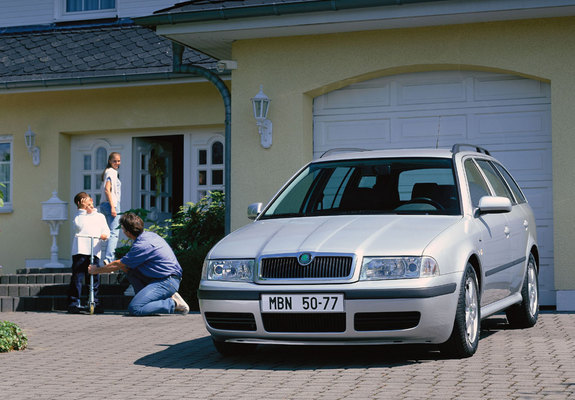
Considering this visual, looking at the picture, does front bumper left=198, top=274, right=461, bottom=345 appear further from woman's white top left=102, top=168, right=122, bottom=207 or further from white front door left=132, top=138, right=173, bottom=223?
white front door left=132, top=138, right=173, bottom=223

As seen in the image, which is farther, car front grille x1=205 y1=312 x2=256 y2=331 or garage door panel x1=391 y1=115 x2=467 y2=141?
garage door panel x1=391 y1=115 x2=467 y2=141

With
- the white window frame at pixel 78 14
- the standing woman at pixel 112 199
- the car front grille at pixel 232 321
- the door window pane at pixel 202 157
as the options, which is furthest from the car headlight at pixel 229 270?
the white window frame at pixel 78 14

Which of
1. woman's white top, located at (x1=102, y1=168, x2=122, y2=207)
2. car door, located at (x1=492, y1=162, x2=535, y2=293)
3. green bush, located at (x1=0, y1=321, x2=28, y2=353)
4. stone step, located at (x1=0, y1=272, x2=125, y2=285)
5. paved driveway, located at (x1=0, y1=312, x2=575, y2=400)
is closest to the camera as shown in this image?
paved driveway, located at (x1=0, y1=312, x2=575, y2=400)

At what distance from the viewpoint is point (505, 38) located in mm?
11672

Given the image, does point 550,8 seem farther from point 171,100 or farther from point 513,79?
point 171,100

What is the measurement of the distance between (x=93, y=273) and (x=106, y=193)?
2529 millimetres

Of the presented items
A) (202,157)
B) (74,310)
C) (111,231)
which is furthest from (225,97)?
(74,310)

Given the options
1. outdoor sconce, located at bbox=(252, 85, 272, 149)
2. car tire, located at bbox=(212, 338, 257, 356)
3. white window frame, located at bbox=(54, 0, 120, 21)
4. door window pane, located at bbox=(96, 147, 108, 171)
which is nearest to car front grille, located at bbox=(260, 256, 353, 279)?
car tire, located at bbox=(212, 338, 257, 356)

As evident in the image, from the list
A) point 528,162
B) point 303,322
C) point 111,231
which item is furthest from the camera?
point 111,231

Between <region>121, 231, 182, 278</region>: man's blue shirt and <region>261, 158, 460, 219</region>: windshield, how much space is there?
314 centimetres

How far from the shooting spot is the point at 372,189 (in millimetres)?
8180

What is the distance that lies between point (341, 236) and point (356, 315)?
0.65 meters

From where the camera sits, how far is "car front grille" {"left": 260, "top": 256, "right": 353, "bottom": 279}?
6.67 m

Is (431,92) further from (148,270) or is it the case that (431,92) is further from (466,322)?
(466,322)
